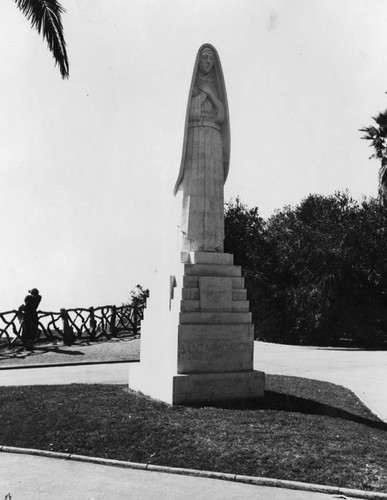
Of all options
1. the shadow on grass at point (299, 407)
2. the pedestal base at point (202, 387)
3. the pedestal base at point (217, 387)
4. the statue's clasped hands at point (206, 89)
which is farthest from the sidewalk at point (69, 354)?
the statue's clasped hands at point (206, 89)

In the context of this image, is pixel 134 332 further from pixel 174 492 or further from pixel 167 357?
pixel 174 492

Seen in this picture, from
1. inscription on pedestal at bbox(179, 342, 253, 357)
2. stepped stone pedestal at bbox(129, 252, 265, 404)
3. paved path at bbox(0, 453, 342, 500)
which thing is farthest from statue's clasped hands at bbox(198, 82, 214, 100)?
paved path at bbox(0, 453, 342, 500)

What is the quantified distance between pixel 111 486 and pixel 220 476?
108 centimetres

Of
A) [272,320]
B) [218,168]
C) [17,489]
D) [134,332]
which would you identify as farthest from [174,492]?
[272,320]

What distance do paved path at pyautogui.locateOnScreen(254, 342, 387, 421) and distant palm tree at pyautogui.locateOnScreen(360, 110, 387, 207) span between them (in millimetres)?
8784

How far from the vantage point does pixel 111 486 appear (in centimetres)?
557

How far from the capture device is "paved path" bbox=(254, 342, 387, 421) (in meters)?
11.6

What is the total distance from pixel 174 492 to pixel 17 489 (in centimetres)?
144

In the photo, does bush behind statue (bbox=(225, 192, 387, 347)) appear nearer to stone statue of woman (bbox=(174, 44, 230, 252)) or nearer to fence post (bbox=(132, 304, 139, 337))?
fence post (bbox=(132, 304, 139, 337))

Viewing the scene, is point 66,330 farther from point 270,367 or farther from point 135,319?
point 270,367

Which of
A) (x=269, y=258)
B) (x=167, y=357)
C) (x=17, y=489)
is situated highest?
(x=269, y=258)

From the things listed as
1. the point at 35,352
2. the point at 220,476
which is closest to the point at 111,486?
the point at 220,476

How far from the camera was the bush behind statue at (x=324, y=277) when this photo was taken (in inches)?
1016

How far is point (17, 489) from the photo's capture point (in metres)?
5.45
